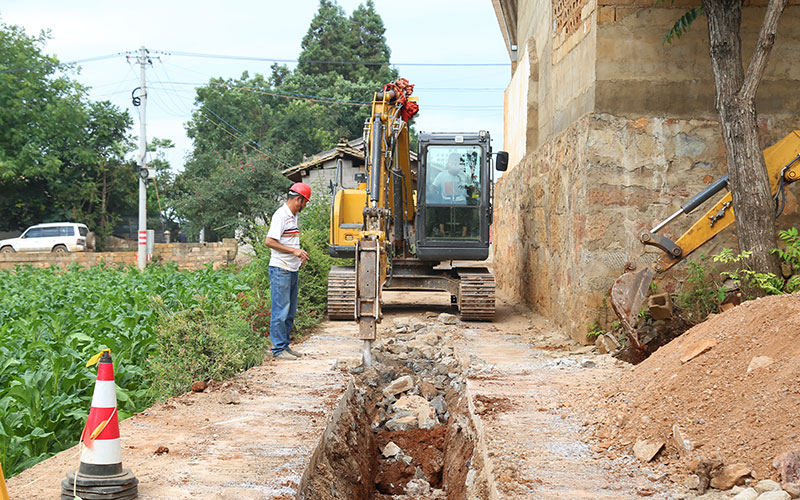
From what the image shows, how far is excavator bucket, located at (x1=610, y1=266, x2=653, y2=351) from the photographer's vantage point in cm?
772

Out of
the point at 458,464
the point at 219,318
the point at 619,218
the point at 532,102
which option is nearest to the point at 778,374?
the point at 458,464

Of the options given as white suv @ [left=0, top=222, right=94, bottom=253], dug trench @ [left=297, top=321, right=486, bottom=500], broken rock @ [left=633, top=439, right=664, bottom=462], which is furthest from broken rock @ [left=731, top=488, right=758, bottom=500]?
white suv @ [left=0, top=222, right=94, bottom=253]

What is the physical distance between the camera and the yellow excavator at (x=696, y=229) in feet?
24.9

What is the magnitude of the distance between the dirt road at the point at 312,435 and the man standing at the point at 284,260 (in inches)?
15.8

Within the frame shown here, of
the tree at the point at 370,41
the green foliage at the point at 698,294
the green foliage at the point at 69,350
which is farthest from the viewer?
the tree at the point at 370,41

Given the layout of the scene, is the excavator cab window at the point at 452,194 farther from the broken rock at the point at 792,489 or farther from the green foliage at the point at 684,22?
the broken rock at the point at 792,489

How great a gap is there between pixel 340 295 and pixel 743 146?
21.2 ft

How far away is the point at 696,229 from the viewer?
7.71m

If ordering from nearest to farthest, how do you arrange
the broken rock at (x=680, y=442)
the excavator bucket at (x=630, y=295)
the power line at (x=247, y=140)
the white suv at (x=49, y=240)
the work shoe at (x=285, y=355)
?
the broken rock at (x=680, y=442) → the excavator bucket at (x=630, y=295) → the work shoe at (x=285, y=355) → the white suv at (x=49, y=240) → the power line at (x=247, y=140)

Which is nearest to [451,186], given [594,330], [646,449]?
[594,330]

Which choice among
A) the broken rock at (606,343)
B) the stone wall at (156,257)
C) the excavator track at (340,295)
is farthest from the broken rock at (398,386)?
the stone wall at (156,257)

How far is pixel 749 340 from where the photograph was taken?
17.1ft

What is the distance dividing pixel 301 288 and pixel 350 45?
4093cm

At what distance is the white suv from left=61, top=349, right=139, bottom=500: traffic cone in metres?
29.6
